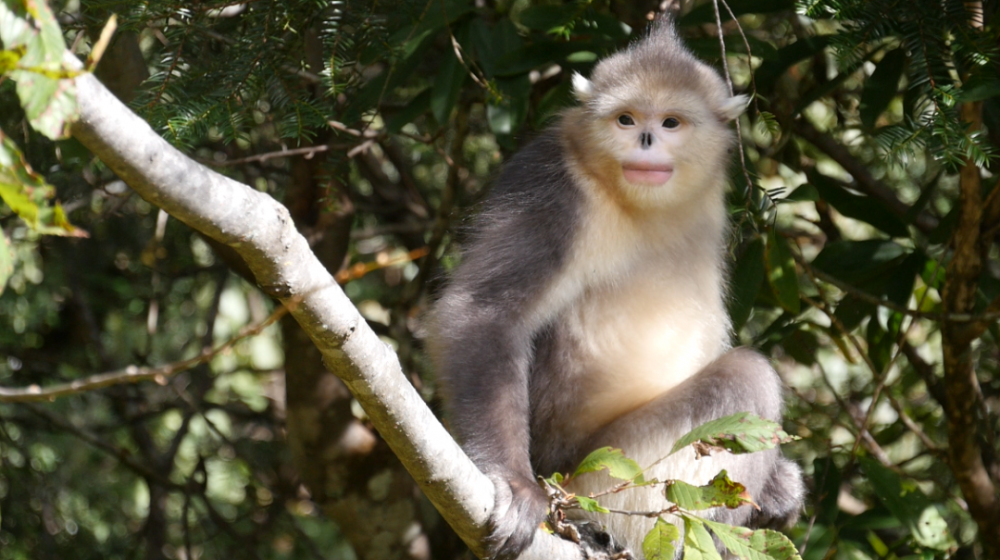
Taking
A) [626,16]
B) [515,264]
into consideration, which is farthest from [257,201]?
[626,16]

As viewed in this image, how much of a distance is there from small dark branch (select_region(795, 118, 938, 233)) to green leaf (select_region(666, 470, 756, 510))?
9.32 feet

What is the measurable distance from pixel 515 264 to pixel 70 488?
394 centimetres

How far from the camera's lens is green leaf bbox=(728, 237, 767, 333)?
425 centimetres

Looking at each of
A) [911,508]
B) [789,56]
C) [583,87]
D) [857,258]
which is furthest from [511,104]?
[911,508]

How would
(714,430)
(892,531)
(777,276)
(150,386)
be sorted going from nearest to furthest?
1. (714,430)
2. (777,276)
3. (892,531)
4. (150,386)

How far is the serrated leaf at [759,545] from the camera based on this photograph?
2730mm

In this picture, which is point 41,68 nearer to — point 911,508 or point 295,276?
point 295,276

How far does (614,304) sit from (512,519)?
1130 mm

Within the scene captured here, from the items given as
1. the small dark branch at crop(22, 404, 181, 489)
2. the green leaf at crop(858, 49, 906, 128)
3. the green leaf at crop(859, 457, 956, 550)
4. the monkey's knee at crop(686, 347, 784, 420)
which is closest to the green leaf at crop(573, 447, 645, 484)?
the monkey's knee at crop(686, 347, 784, 420)

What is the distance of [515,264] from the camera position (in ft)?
11.5

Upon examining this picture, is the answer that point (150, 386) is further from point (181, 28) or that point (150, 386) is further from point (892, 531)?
point (892, 531)

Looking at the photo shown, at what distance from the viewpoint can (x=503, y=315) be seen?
11.3ft

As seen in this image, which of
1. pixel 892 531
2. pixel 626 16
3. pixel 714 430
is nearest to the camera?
pixel 714 430

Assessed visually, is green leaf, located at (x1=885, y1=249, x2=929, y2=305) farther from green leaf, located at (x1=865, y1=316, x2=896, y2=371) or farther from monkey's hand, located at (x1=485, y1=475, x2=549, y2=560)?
monkey's hand, located at (x1=485, y1=475, x2=549, y2=560)
